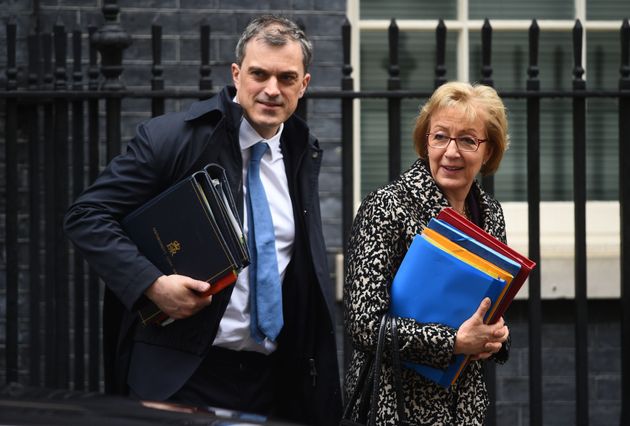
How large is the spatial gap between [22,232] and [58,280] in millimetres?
1244

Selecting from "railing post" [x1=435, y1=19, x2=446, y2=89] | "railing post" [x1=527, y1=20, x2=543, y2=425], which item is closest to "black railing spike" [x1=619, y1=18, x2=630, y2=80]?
"railing post" [x1=527, y1=20, x2=543, y2=425]

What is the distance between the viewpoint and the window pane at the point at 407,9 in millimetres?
6914

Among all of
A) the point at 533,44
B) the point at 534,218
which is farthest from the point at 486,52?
the point at 534,218

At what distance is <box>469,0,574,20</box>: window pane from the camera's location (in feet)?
22.9

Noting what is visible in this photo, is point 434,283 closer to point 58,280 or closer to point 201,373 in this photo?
point 201,373

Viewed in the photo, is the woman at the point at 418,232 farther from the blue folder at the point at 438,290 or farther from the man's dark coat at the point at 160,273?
the man's dark coat at the point at 160,273

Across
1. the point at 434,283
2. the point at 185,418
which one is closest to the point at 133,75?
the point at 434,283

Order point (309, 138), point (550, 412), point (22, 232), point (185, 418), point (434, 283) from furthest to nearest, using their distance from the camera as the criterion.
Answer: point (550, 412)
point (22, 232)
point (309, 138)
point (434, 283)
point (185, 418)

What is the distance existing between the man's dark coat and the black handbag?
0.42 m

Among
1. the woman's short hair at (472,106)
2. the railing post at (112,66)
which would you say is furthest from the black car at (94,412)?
the railing post at (112,66)

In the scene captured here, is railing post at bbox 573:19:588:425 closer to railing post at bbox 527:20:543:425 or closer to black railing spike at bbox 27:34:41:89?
railing post at bbox 527:20:543:425

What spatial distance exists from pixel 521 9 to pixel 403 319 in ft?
12.7

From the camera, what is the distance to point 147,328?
3869 millimetres

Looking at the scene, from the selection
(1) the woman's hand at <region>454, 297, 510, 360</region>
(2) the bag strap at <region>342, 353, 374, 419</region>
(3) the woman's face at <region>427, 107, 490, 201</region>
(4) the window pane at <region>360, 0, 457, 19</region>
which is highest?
(4) the window pane at <region>360, 0, 457, 19</region>
